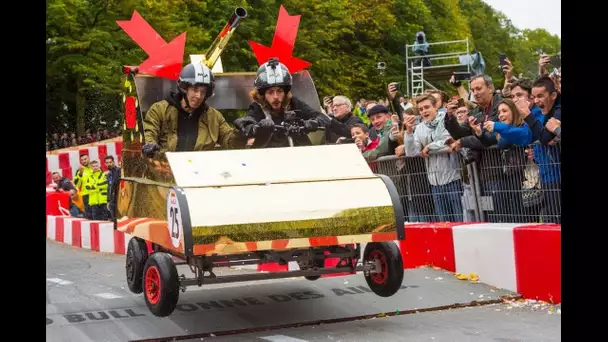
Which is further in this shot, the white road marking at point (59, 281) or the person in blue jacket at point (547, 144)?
the white road marking at point (59, 281)

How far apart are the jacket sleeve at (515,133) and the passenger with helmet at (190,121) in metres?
2.51

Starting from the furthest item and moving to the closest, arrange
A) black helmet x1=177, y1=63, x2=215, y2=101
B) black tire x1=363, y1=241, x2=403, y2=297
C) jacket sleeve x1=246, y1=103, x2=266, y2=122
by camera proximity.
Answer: jacket sleeve x1=246, y1=103, x2=266, y2=122
black helmet x1=177, y1=63, x2=215, y2=101
black tire x1=363, y1=241, x2=403, y2=297

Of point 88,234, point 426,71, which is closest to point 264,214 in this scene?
point 88,234

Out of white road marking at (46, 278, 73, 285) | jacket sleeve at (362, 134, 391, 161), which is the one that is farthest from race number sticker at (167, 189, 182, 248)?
white road marking at (46, 278, 73, 285)

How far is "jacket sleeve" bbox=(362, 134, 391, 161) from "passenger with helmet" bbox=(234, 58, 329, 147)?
2.41 meters

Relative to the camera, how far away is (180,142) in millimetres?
9172

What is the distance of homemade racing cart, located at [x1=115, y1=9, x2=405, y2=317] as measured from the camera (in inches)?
294

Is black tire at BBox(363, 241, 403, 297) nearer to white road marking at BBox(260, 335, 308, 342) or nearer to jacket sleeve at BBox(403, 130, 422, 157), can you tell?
white road marking at BBox(260, 335, 308, 342)

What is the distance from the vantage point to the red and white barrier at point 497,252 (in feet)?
28.1

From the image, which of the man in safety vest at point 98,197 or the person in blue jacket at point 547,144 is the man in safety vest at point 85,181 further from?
the person in blue jacket at point 547,144

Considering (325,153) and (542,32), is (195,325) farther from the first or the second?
(542,32)

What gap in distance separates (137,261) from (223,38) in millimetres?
2471

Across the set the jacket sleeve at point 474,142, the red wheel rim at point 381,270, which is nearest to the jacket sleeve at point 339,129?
the jacket sleeve at point 474,142
